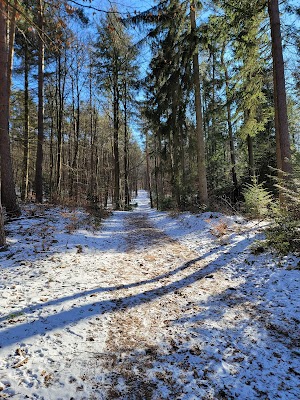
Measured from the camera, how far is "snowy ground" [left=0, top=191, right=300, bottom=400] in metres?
2.50

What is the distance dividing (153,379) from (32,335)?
5.35ft

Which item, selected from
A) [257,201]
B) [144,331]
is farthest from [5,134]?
[257,201]

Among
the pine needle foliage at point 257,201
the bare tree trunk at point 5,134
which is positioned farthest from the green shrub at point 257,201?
the bare tree trunk at point 5,134

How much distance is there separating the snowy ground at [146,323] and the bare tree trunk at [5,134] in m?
2.03

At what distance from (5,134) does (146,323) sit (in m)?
7.25

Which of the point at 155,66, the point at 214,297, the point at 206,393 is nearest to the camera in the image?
the point at 206,393

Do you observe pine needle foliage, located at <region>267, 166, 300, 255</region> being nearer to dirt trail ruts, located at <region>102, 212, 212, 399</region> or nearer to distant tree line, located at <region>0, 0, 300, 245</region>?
distant tree line, located at <region>0, 0, 300, 245</region>

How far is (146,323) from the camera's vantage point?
3.63 m

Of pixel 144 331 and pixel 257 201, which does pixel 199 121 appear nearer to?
pixel 257 201

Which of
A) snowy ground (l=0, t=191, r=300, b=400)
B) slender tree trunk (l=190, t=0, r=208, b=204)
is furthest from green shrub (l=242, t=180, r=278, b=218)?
slender tree trunk (l=190, t=0, r=208, b=204)

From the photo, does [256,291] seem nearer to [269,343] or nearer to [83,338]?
[269,343]

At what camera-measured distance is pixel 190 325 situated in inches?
141

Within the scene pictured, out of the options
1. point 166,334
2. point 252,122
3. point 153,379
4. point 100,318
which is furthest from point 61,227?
point 252,122

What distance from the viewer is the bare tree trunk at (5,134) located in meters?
7.43
